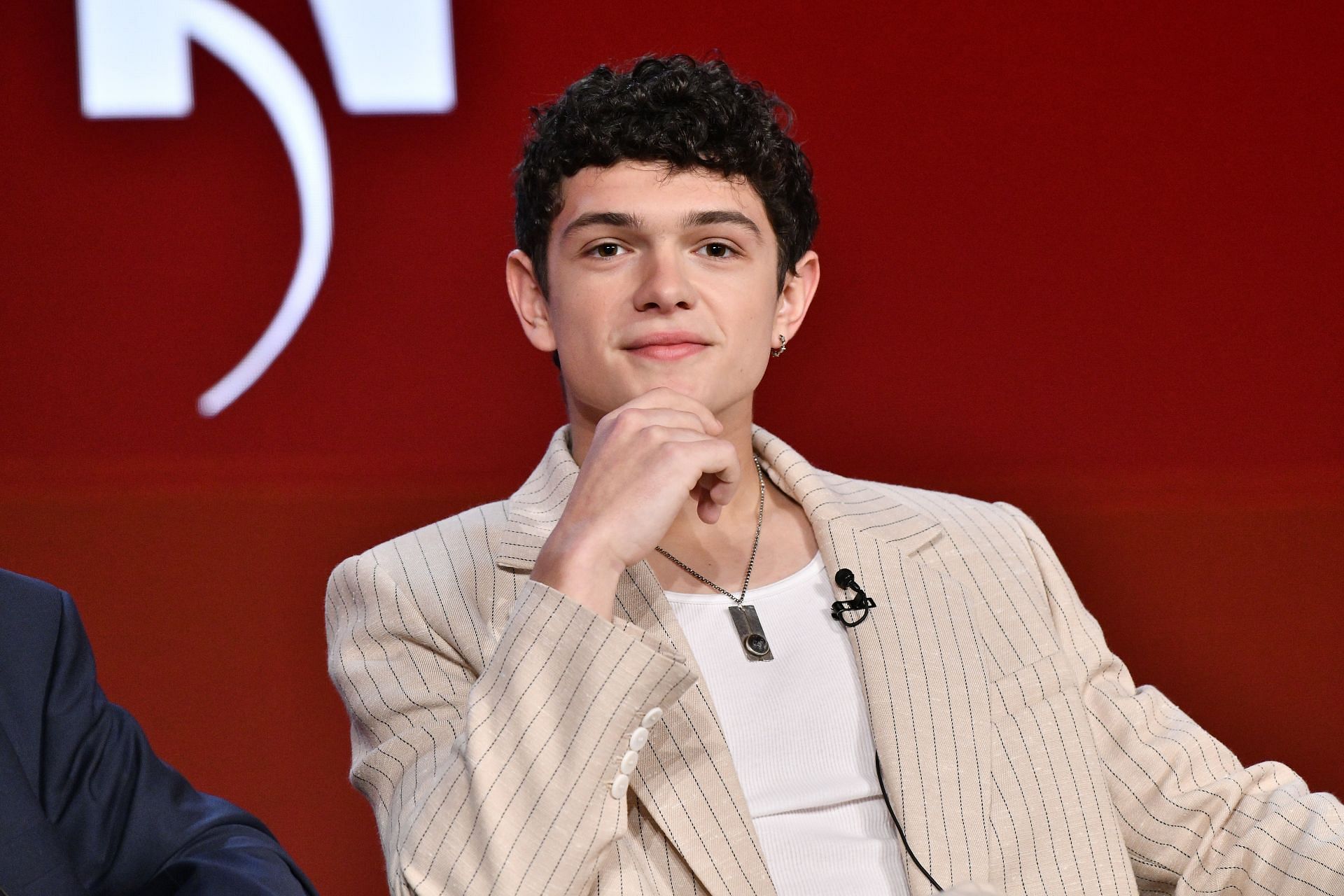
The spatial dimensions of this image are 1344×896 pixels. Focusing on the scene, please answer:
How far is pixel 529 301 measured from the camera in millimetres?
2133

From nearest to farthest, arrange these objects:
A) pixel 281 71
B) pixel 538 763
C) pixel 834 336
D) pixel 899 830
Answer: pixel 538 763
pixel 899 830
pixel 281 71
pixel 834 336

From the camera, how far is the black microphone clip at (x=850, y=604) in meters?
1.97

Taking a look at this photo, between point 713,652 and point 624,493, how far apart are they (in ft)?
1.11

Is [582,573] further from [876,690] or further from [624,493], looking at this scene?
[876,690]

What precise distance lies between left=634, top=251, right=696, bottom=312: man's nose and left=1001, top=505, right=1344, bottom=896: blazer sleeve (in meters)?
0.70

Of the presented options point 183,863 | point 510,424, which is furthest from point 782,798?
point 510,424

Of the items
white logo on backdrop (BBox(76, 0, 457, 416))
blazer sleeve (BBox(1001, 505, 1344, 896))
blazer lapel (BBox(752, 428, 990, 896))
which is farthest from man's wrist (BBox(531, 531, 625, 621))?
white logo on backdrop (BBox(76, 0, 457, 416))

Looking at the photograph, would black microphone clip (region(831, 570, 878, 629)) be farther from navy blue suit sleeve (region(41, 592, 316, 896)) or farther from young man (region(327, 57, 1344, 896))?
navy blue suit sleeve (region(41, 592, 316, 896))

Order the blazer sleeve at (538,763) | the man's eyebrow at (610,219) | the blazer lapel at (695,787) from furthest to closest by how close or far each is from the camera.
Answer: the man's eyebrow at (610,219) < the blazer lapel at (695,787) < the blazer sleeve at (538,763)

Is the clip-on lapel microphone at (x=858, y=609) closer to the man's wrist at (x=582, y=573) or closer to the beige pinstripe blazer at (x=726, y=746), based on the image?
the beige pinstripe blazer at (x=726, y=746)

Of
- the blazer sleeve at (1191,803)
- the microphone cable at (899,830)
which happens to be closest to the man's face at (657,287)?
the microphone cable at (899,830)

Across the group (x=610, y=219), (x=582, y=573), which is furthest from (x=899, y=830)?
(x=610, y=219)

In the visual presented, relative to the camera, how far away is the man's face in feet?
6.33

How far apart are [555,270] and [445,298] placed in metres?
0.74
